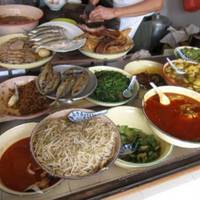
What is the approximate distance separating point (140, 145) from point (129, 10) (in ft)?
3.97

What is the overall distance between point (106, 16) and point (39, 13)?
0.45 metres

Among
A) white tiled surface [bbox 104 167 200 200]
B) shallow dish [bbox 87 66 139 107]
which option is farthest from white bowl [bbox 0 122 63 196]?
white tiled surface [bbox 104 167 200 200]

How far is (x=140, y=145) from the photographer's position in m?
1.11

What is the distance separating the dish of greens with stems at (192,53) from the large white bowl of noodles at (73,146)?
2.57 ft

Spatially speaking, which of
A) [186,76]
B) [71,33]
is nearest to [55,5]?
Answer: [71,33]

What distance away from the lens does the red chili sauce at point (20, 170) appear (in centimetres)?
91

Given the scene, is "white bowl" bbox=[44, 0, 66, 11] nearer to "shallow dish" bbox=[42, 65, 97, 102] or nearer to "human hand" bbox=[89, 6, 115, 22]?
"human hand" bbox=[89, 6, 115, 22]

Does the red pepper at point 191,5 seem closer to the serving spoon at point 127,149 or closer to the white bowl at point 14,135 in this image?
the serving spoon at point 127,149

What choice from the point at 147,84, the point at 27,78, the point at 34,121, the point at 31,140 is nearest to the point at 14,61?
the point at 27,78

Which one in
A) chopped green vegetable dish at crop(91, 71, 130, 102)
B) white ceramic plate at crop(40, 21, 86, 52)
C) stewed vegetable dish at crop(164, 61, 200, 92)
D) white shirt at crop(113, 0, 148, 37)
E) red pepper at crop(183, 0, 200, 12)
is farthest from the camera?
red pepper at crop(183, 0, 200, 12)

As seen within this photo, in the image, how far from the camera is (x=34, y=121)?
1.13 metres

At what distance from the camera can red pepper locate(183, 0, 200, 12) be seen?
2838mm

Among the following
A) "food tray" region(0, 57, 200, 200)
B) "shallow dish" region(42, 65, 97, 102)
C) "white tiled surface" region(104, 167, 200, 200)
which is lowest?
"white tiled surface" region(104, 167, 200, 200)

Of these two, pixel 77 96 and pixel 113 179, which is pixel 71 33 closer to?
pixel 77 96
